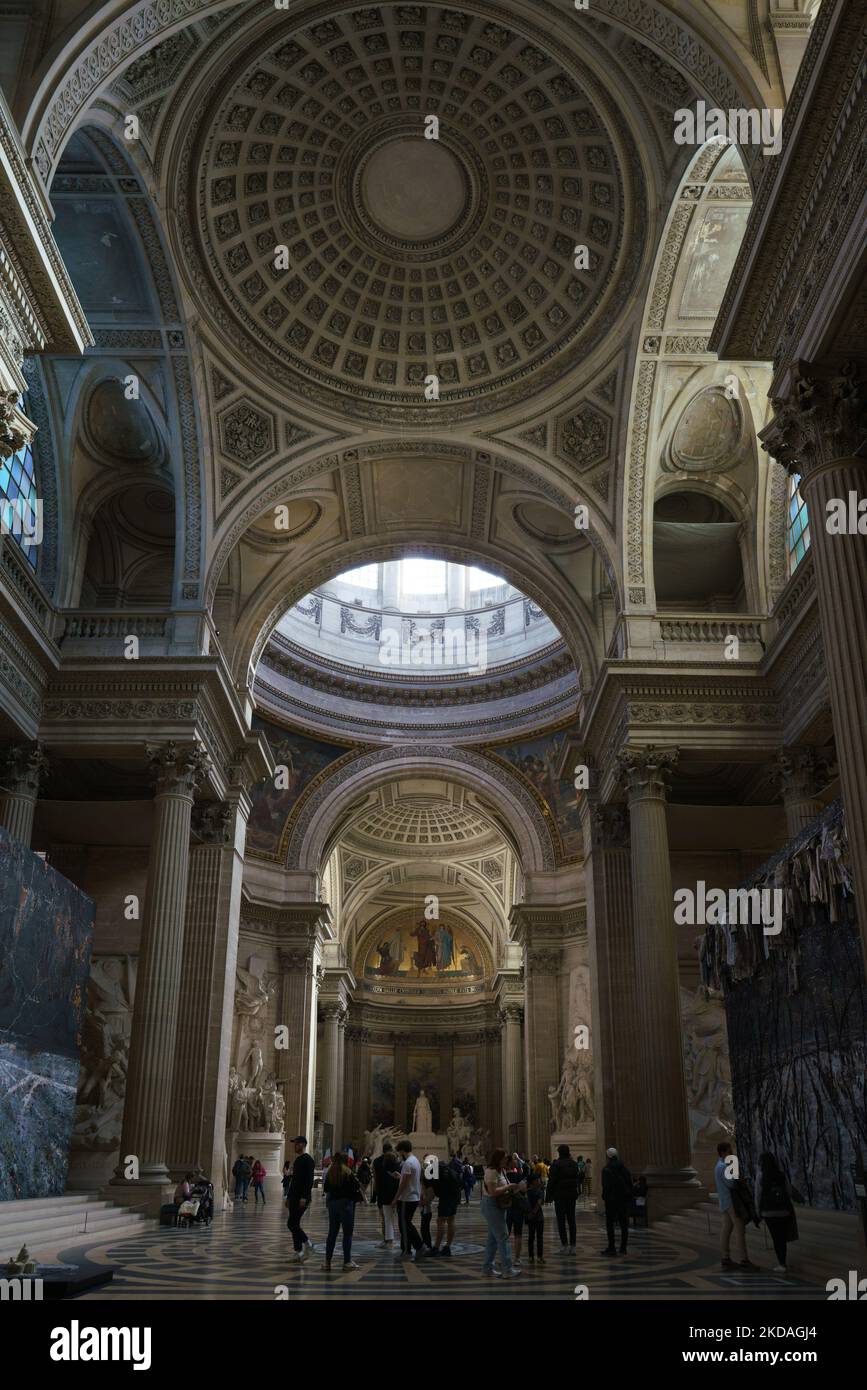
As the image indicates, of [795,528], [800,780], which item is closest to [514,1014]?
[800,780]

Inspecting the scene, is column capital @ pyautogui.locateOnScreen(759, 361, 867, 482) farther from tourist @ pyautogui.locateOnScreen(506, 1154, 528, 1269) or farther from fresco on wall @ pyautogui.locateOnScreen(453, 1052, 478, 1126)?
fresco on wall @ pyautogui.locateOnScreen(453, 1052, 478, 1126)

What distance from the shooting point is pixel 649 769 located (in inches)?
670

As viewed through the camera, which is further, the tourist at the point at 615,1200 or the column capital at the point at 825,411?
the tourist at the point at 615,1200

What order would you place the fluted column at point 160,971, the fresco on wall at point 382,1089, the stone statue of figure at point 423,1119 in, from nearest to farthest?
the fluted column at point 160,971, the stone statue of figure at point 423,1119, the fresco on wall at point 382,1089

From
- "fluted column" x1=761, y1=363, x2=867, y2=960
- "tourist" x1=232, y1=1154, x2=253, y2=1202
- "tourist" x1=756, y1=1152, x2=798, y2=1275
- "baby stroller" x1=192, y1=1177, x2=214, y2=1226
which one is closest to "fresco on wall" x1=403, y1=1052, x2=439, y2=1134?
"tourist" x1=232, y1=1154, x2=253, y2=1202

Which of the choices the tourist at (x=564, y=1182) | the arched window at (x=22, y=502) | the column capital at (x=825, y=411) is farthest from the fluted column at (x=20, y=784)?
the column capital at (x=825, y=411)

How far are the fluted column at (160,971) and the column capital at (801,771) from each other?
972cm

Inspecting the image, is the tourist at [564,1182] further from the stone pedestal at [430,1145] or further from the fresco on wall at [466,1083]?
the fresco on wall at [466,1083]

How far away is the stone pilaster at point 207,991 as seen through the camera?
17.7 metres

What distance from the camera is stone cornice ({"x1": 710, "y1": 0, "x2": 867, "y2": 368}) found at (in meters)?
8.05

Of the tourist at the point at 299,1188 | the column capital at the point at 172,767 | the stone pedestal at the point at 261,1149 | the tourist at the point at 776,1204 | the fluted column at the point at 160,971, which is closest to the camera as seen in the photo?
the tourist at the point at 776,1204

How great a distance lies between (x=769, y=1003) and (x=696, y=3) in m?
11.2

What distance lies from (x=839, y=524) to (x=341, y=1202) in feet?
24.7
